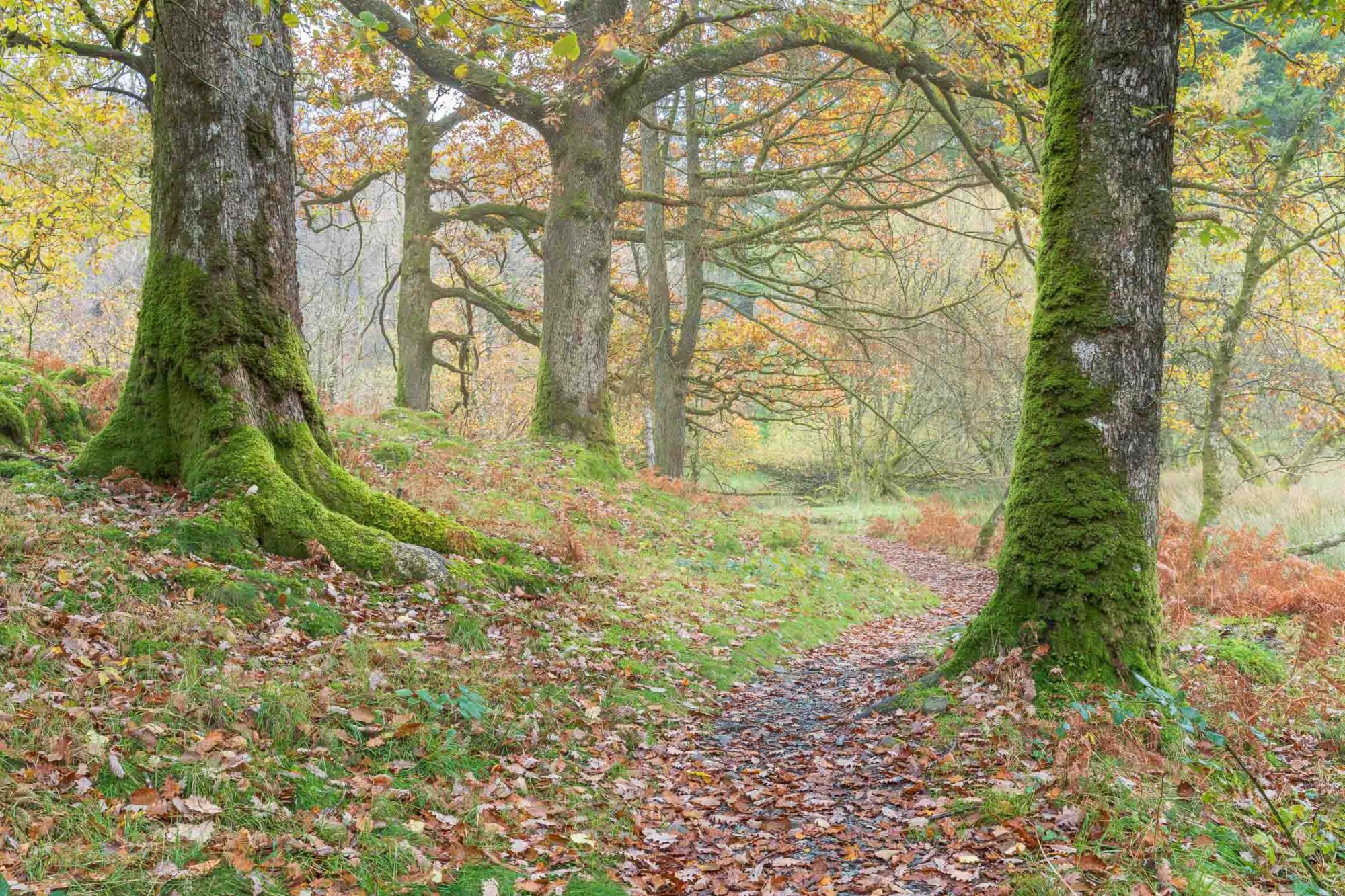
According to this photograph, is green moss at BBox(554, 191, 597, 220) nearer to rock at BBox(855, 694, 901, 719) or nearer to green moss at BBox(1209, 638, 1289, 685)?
rock at BBox(855, 694, 901, 719)

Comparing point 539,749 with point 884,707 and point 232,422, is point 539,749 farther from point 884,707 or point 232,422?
point 232,422

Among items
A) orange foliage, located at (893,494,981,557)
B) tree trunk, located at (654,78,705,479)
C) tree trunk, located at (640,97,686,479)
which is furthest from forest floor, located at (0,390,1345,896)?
orange foliage, located at (893,494,981,557)

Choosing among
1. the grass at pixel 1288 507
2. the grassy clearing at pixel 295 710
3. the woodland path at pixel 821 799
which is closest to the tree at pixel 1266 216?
the grass at pixel 1288 507

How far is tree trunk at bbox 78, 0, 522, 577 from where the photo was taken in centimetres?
628

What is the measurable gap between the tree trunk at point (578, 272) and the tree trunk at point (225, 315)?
6173 mm

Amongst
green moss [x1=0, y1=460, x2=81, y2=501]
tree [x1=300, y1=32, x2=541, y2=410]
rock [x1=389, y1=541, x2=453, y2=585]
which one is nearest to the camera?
green moss [x1=0, y1=460, x2=81, y2=501]

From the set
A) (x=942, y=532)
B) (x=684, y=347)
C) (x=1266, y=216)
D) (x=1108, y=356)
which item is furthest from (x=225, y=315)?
(x=942, y=532)

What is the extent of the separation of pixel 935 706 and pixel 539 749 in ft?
8.33

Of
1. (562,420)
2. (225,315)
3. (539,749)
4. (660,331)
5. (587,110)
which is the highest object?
(587,110)

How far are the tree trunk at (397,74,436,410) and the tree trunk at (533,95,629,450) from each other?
451 cm

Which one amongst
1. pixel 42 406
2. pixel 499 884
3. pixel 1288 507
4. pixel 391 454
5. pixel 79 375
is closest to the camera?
pixel 499 884

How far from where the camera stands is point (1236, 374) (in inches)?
732

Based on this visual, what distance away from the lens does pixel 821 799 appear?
184 inches

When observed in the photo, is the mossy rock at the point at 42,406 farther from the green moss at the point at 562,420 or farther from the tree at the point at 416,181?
the tree at the point at 416,181
